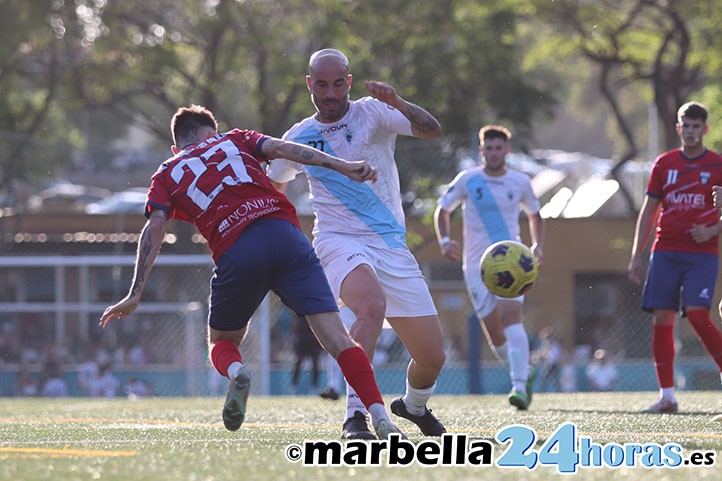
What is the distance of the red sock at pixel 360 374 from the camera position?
5988mm

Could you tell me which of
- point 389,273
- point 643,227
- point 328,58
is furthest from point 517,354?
point 328,58

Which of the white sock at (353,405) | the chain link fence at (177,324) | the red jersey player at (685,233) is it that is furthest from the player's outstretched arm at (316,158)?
the chain link fence at (177,324)

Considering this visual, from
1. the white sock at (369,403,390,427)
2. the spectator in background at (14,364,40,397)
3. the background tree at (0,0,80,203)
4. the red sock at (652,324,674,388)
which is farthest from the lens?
the background tree at (0,0,80,203)

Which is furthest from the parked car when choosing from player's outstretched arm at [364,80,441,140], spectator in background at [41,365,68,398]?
player's outstretched arm at [364,80,441,140]

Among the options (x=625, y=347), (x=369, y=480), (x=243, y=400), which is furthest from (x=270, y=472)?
(x=625, y=347)

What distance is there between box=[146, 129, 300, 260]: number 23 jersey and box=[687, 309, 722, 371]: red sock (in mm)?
3949

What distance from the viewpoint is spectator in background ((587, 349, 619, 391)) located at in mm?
19453

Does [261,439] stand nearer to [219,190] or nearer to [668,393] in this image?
[219,190]

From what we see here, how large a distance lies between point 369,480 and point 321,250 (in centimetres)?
265

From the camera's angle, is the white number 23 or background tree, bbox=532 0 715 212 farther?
background tree, bbox=532 0 715 212

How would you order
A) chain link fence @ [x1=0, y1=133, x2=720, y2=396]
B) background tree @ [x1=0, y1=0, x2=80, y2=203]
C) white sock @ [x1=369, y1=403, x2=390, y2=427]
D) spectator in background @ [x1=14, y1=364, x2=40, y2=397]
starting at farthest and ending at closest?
background tree @ [x1=0, y1=0, x2=80, y2=203], spectator in background @ [x1=14, y1=364, x2=40, y2=397], chain link fence @ [x1=0, y1=133, x2=720, y2=396], white sock @ [x1=369, y1=403, x2=390, y2=427]

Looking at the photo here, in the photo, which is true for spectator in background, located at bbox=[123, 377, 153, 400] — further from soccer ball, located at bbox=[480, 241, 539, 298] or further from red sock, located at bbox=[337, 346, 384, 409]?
red sock, located at bbox=[337, 346, 384, 409]

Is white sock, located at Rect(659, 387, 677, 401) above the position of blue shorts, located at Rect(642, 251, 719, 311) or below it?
below

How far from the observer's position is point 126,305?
236 inches
